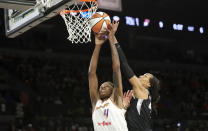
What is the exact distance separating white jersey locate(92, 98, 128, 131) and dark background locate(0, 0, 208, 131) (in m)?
Answer: 6.07

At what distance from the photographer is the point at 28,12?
17.7ft

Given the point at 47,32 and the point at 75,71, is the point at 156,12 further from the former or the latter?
the point at 47,32

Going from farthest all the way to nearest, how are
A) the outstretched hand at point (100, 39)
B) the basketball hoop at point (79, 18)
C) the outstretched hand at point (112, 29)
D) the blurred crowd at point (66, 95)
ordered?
the blurred crowd at point (66, 95) → the basketball hoop at point (79, 18) → the outstretched hand at point (100, 39) → the outstretched hand at point (112, 29)

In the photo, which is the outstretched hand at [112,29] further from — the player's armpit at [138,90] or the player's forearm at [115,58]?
the player's armpit at [138,90]

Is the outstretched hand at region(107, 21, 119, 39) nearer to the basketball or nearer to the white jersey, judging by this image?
the basketball

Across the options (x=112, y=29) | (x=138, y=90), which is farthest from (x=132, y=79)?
(x=112, y=29)

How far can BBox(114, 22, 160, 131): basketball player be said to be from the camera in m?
4.37

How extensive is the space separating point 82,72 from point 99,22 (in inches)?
433

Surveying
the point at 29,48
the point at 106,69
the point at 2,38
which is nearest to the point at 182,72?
the point at 106,69

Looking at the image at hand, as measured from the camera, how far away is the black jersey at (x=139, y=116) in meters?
4.41

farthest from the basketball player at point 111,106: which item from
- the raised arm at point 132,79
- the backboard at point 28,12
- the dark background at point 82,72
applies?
the dark background at point 82,72

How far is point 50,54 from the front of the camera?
54.6ft

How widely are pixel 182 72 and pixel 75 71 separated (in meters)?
5.71

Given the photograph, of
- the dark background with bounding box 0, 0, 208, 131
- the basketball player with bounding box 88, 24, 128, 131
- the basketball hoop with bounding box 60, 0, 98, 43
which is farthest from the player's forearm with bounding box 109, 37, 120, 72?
the dark background with bounding box 0, 0, 208, 131
